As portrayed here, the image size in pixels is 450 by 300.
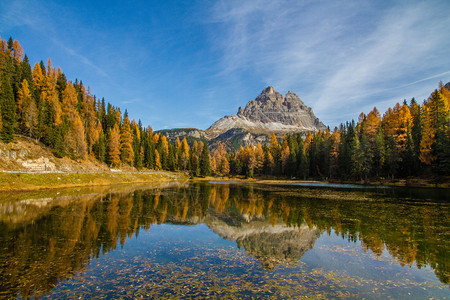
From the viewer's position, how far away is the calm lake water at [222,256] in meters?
9.58

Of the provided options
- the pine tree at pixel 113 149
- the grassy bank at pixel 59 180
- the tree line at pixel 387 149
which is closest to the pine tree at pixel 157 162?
the grassy bank at pixel 59 180

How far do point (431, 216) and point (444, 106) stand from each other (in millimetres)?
56306

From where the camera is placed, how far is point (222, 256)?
46.0 feet

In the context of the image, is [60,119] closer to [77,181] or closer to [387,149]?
[77,181]

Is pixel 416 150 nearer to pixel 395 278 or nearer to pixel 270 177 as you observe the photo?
pixel 270 177

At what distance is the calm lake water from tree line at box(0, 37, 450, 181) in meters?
47.6

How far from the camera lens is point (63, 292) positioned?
9078 mm

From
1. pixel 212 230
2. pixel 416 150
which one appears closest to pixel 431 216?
pixel 212 230

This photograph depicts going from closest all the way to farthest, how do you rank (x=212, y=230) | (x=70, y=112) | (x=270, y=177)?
(x=212, y=230) → (x=70, y=112) → (x=270, y=177)

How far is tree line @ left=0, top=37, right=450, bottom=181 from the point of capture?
202 ft

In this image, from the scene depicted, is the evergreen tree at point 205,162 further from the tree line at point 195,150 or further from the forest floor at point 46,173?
the forest floor at point 46,173

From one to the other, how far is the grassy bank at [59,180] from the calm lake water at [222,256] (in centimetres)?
2159

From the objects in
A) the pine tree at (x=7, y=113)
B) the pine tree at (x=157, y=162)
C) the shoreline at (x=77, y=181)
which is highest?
the pine tree at (x=7, y=113)

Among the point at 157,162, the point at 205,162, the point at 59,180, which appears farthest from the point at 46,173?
the point at 205,162
